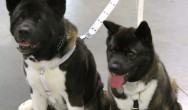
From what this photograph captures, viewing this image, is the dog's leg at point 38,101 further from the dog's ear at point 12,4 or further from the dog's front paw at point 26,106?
the dog's ear at point 12,4

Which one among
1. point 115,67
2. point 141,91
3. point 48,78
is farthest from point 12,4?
point 141,91

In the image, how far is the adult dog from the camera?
8.10ft

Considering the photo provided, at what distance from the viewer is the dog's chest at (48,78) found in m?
2.71

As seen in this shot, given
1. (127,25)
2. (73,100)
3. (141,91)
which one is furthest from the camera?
(127,25)

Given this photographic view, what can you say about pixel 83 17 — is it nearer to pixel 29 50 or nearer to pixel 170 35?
pixel 170 35

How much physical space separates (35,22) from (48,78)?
45cm

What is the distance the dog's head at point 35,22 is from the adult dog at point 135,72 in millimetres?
359

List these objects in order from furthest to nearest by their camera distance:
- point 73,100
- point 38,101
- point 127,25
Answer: point 127,25
point 38,101
point 73,100

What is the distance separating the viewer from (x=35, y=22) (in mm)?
2488

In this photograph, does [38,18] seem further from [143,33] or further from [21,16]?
[143,33]

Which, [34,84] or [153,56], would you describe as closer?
[153,56]

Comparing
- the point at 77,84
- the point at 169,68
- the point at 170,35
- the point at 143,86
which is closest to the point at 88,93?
the point at 77,84

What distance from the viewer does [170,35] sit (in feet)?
15.7

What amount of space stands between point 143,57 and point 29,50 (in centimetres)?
74
